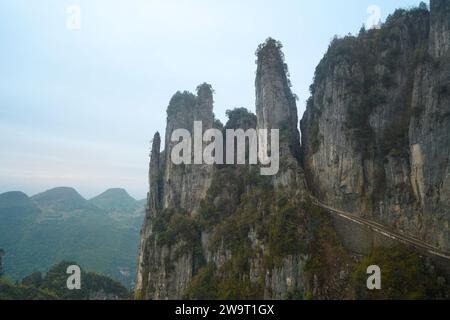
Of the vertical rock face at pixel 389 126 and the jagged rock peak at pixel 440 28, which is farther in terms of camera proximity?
the jagged rock peak at pixel 440 28

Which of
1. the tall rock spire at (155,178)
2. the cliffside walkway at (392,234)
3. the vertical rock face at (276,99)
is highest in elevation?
the vertical rock face at (276,99)

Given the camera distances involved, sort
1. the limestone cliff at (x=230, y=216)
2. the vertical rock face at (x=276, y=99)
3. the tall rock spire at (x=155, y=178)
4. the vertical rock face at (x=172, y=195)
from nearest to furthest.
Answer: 1. the limestone cliff at (x=230, y=216)
2. the vertical rock face at (x=276, y=99)
3. the vertical rock face at (x=172, y=195)
4. the tall rock spire at (x=155, y=178)

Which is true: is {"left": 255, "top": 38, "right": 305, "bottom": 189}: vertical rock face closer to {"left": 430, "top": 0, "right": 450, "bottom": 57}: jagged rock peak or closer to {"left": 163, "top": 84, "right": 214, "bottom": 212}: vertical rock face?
{"left": 163, "top": 84, "right": 214, "bottom": 212}: vertical rock face

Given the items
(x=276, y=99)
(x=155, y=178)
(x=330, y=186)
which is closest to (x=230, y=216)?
(x=330, y=186)

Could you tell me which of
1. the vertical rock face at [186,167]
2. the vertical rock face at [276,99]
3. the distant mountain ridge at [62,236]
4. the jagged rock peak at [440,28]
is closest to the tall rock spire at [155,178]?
the vertical rock face at [186,167]

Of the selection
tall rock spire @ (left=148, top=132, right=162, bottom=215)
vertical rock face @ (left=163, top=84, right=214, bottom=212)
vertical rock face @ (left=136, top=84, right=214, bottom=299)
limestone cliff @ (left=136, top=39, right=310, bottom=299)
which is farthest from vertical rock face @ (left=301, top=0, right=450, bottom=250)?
tall rock spire @ (left=148, top=132, right=162, bottom=215)

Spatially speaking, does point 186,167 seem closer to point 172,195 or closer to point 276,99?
point 172,195

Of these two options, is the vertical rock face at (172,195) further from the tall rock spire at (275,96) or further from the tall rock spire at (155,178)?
the tall rock spire at (275,96)

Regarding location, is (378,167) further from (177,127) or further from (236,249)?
(177,127)
